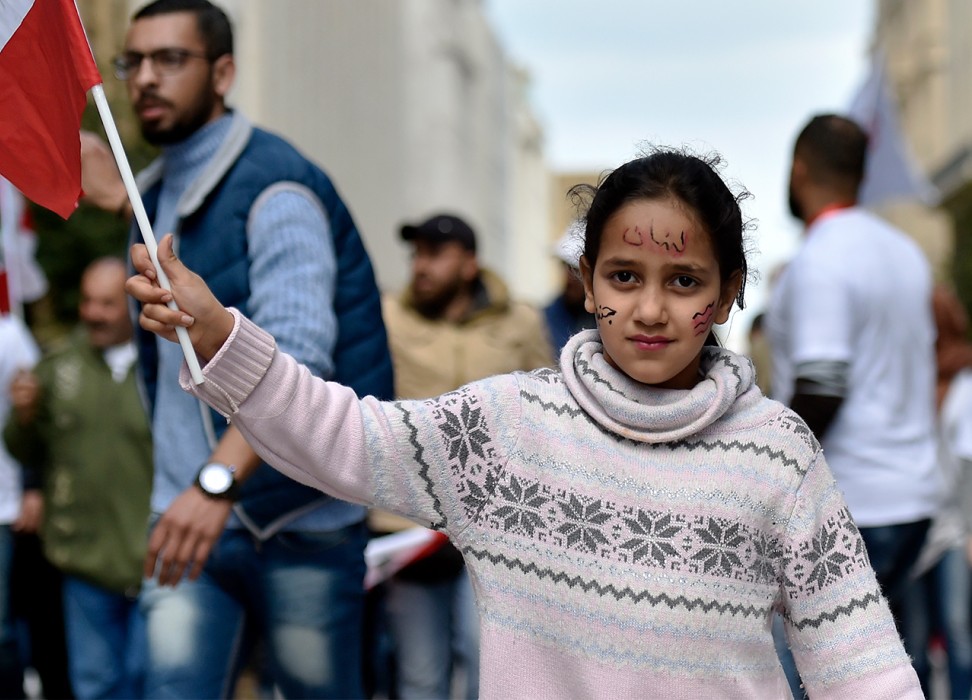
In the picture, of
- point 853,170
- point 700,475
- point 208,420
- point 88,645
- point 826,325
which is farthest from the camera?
point 88,645

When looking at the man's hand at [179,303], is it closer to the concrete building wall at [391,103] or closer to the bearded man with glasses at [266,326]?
the bearded man with glasses at [266,326]

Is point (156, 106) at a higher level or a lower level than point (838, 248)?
higher

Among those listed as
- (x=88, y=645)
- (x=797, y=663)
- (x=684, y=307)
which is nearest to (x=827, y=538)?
(x=797, y=663)

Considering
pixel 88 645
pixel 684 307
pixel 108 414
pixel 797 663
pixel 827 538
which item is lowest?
pixel 88 645

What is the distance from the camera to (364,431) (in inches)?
109

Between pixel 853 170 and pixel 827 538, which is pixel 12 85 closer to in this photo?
pixel 827 538

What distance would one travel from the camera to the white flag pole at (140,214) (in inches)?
103

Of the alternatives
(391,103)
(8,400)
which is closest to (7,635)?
(8,400)

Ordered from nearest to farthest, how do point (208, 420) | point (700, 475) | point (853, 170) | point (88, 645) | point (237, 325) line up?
point (237, 325)
point (700, 475)
point (208, 420)
point (853, 170)
point (88, 645)

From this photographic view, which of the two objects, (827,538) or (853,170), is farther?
(853,170)

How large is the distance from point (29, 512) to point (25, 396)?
720 millimetres

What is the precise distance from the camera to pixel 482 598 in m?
2.86

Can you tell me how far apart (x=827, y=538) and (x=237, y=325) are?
0.98m

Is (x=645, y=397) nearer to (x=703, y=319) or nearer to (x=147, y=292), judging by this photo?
(x=703, y=319)
